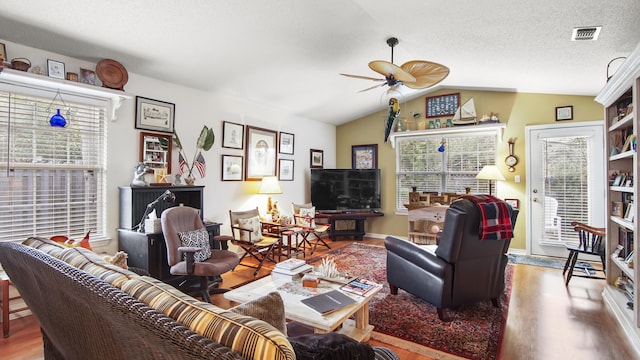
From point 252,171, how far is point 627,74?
175 inches

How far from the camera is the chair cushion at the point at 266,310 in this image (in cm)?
110

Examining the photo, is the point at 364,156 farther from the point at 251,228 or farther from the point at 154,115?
the point at 154,115

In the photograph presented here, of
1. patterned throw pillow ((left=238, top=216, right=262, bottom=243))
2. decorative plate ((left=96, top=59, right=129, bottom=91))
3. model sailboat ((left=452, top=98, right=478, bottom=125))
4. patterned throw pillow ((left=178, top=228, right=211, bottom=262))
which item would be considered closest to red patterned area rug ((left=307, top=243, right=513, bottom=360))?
patterned throw pillow ((left=178, top=228, right=211, bottom=262))

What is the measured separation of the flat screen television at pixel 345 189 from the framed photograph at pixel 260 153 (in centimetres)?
108

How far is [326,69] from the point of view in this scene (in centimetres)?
430

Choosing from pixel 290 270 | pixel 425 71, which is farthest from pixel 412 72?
pixel 290 270

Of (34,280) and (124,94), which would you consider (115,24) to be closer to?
(124,94)

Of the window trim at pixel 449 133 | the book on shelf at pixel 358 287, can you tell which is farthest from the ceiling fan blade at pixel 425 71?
the window trim at pixel 449 133

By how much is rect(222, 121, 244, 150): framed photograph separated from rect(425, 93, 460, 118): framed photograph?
3.55m

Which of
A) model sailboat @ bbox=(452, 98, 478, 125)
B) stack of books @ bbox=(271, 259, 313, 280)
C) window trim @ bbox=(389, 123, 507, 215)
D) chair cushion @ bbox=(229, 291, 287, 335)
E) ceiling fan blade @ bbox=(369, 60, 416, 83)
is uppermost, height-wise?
model sailboat @ bbox=(452, 98, 478, 125)

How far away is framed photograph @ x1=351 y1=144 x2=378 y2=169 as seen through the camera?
22.2 feet

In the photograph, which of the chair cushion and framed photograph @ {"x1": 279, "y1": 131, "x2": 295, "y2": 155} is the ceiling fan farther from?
framed photograph @ {"x1": 279, "y1": 131, "x2": 295, "y2": 155}

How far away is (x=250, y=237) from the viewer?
4.28 m

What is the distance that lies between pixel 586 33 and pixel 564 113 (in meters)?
2.54
